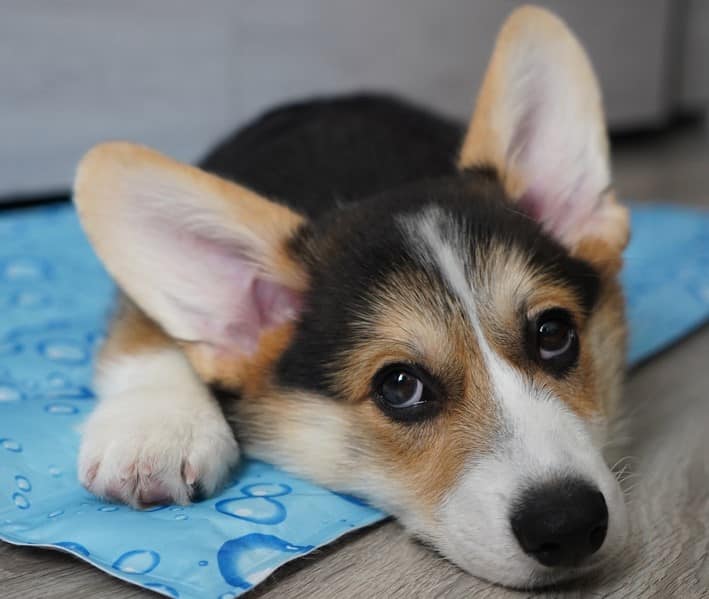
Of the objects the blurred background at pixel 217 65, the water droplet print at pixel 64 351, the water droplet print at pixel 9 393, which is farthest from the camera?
the blurred background at pixel 217 65

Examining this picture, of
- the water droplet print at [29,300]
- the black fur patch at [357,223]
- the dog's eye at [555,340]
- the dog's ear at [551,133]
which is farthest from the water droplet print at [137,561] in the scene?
the water droplet print at [29,300]

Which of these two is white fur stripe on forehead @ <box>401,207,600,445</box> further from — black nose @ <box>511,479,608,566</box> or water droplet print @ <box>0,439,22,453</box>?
water droplet print @ <box>0,439,22,453</box>

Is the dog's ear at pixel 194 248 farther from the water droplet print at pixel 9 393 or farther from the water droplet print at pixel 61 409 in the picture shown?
the water droplet print at pixel 9 393

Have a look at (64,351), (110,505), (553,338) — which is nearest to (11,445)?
(110,505)

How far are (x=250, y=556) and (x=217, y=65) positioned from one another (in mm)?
3902

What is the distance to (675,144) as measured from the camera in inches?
306

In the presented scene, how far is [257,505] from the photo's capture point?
63.9 inches

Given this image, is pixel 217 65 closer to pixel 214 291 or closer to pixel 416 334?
pixel 214 291

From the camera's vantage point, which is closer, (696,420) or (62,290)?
(696,420)

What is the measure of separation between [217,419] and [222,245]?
0.36 m

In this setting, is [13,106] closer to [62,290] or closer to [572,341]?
[62,290]

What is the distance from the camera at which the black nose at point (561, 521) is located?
1.31 m

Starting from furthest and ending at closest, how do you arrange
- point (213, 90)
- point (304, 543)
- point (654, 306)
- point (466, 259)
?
1. point (213, 90)
2. point (654, 306)
3. point (466, 259)
4. point (304, 543)

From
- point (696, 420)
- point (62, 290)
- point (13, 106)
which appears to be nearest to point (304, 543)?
point (696, 420)
